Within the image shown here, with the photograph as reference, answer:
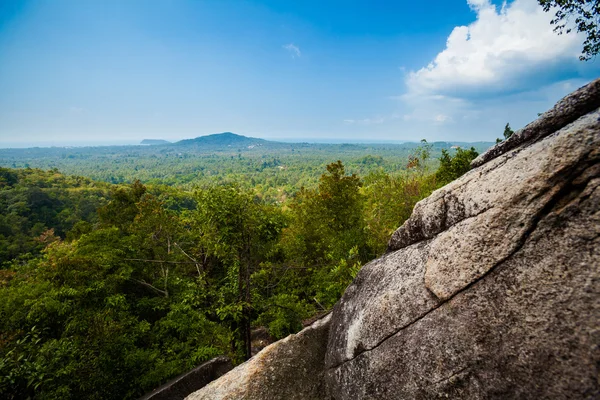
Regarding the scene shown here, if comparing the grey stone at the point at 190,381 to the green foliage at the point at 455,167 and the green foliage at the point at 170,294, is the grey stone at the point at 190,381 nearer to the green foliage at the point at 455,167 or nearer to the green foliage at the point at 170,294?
the green foliage at the point at 170,294

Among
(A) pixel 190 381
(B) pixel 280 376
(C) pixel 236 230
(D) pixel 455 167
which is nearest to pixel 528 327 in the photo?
(B) pixel 280 376

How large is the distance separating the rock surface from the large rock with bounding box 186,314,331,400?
8cm

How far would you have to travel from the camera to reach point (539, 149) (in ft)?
16.0

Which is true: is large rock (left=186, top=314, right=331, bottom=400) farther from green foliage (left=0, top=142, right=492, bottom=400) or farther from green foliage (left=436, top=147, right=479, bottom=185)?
green foliage (left=436, top=147, right=479, bottom=185)

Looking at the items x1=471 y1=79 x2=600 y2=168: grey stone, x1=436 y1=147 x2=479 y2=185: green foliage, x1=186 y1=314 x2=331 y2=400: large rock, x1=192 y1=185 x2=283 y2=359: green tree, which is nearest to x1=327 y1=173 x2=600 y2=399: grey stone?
x1=471 y1=79 x2=600 y2=168: grey stone

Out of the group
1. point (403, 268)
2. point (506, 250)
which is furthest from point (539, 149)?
point (403, 268)

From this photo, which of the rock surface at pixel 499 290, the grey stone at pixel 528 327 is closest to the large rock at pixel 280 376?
the rock surface at pixel 499 290

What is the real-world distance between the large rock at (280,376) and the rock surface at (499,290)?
0.08m

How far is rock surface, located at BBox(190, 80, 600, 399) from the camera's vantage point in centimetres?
389

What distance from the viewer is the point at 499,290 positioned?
4.59 metres

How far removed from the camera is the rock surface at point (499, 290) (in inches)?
153

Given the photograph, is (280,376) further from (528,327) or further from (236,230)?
(236,230)

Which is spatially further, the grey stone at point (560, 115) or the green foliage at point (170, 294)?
the green foliage at point (170, 294)

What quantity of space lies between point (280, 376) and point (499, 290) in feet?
18.5
